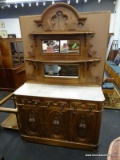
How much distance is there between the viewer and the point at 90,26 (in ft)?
6.02

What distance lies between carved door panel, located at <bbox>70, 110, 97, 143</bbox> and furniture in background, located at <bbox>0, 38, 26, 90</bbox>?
2.64 metres

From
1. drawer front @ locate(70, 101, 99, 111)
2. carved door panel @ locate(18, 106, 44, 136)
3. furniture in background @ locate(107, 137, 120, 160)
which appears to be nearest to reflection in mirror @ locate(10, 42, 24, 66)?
carved door panel @ locate(18, 106, 44, 136)

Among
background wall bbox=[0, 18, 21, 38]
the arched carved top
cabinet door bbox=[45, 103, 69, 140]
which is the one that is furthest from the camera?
background wall bbox=[0, 18, 21, 38]

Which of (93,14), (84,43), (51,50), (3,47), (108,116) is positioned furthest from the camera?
(3,47)

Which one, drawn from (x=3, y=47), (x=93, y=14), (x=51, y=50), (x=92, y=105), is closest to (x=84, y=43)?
(x=93, y=14)

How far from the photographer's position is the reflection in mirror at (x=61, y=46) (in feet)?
6.45

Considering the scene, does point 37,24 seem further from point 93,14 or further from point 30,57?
point 93,14

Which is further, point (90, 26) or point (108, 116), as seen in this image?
point (108, 116)

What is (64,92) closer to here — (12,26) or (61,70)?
(61,70)

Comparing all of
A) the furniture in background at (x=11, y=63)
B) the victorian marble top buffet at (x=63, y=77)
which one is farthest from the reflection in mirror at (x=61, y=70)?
the furniture in background at (x=11, y=63)

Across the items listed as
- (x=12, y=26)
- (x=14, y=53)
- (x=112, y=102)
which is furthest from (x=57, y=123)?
(x=12, y=26)

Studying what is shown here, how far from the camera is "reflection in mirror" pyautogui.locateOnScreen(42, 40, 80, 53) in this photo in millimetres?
1967

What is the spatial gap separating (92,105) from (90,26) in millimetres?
1116

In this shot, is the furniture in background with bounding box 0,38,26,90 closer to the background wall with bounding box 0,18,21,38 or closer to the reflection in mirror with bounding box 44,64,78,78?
the reflection in mirror with bounding box 44,64,78,78
